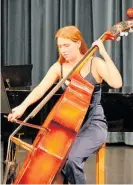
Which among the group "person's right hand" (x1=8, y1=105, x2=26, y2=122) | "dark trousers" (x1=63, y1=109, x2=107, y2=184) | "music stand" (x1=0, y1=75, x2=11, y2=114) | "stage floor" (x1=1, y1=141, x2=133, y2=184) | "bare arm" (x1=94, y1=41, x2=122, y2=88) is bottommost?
"stage floor" (x1=1, y1=141, x2=133, y2=184)

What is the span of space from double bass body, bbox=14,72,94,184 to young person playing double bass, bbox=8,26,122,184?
0.13 m

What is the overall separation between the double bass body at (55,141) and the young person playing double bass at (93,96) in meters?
0.13

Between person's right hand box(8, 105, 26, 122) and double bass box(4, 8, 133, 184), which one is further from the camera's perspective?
person's right hand box(8, 105, 26, 122)

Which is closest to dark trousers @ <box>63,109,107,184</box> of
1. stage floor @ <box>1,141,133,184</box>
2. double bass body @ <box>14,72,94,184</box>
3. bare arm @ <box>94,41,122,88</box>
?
double bass body @ <box>14,72,94,184</box>

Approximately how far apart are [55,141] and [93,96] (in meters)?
0.39

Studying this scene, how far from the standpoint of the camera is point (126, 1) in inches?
209

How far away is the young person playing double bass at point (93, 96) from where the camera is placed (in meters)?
2.44

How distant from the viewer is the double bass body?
7.51 ft

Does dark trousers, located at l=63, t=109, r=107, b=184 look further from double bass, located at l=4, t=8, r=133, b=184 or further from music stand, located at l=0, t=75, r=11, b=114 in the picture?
music stand, located at l=0, t=75, r=11, b=114

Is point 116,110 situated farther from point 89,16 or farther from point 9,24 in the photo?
point 9,24

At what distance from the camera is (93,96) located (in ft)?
8.42

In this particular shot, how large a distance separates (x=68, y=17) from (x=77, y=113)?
3496 millimetres

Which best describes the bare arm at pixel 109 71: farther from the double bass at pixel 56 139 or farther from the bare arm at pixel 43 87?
the bare arm at pixel 43 87

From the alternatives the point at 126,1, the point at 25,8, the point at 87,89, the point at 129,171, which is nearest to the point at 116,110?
the point at 129,171
